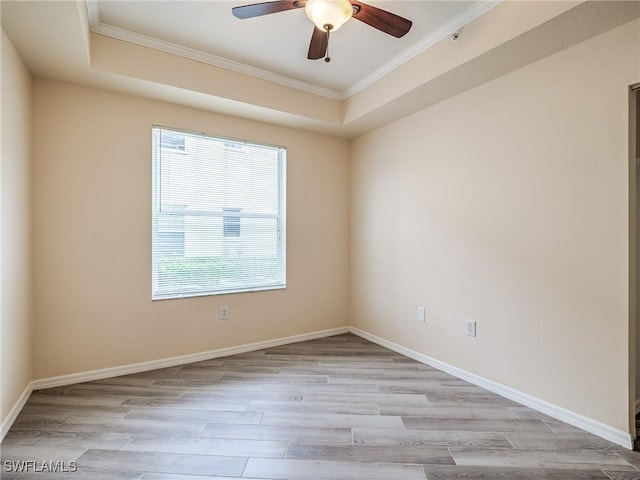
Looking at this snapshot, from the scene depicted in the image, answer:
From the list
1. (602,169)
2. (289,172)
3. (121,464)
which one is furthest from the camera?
(289,172)

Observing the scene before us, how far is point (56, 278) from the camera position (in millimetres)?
2471

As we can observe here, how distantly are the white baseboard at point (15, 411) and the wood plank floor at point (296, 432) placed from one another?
0.04m

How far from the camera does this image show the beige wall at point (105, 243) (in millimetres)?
2443

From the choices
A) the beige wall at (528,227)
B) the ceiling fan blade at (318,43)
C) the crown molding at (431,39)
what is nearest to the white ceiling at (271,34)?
A: the crown molding at (431,39)

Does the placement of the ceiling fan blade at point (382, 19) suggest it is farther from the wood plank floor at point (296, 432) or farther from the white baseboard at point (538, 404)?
the white baseboard at point (538, 404)

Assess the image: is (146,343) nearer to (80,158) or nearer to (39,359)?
(39,359)

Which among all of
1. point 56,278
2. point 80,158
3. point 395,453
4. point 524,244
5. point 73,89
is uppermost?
point 73,89

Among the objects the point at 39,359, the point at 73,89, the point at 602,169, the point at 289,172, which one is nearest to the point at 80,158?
the point at 73,89

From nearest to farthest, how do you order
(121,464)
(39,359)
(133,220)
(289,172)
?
(121,464) → (39,359) → (133,220) → (289,172)

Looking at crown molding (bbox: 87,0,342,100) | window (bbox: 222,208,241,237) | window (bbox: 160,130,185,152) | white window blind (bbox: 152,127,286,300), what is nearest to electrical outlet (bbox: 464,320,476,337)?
white window blind (bbox: 152,127,286,300)

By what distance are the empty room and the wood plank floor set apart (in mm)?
16

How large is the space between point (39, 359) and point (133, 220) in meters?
1.24

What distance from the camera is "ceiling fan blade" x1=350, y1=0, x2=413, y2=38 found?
1727 mm

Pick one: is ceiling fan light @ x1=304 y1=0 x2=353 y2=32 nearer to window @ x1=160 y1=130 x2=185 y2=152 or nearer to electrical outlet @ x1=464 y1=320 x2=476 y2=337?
window @ x1=160 y1=130 x2=185 y2=152
